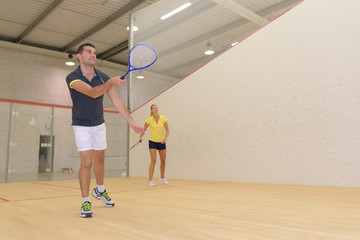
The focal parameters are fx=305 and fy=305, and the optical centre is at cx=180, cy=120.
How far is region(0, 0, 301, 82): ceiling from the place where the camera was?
17.8 feet

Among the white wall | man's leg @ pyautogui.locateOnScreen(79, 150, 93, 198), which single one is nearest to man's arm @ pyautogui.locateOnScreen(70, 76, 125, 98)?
man's leg @ pyautogui.locateOnScreen(79, 150, 93, 198)

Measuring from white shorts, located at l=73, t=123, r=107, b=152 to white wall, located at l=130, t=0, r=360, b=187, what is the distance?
234cm

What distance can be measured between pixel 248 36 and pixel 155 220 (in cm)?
324

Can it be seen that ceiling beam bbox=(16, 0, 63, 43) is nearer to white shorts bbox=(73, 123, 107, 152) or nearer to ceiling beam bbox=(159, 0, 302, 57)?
ceiling beam bbox=(159, 0, 302, 57)

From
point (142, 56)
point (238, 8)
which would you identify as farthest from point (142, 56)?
point (238, 8)

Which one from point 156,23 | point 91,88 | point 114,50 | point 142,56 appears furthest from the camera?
point 114,50

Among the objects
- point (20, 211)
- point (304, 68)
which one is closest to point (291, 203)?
point (20, 211)

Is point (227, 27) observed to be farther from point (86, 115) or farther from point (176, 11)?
point (86, 115)

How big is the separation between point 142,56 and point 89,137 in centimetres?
61

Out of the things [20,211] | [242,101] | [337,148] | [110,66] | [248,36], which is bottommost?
[20,211]

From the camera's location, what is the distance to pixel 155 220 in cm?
148

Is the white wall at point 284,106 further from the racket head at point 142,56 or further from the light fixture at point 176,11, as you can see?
the racket head at point 142,56

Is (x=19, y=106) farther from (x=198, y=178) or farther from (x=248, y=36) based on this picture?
(x=248, y=36)

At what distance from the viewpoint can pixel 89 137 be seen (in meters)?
1.79
